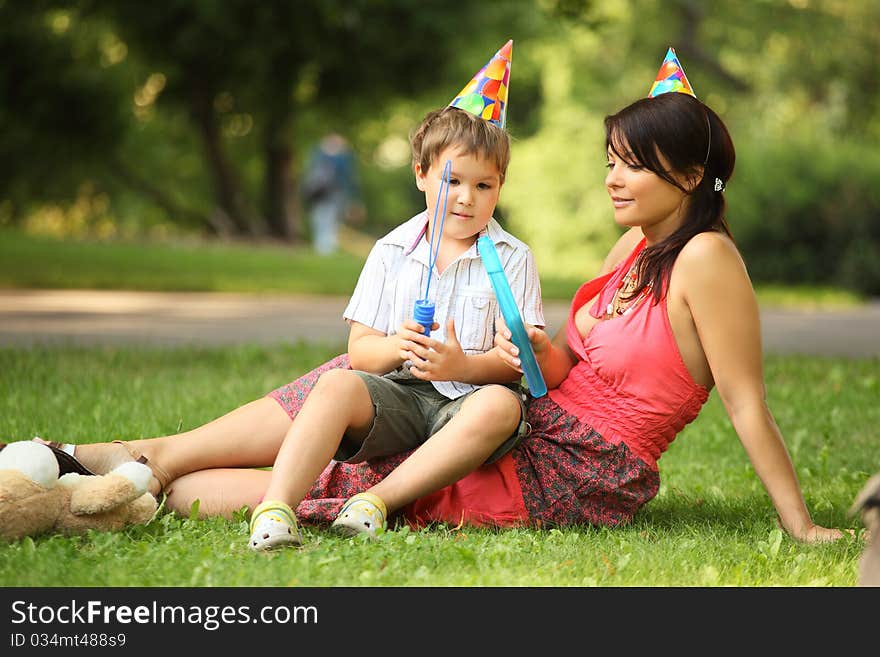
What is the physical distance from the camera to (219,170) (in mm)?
19562

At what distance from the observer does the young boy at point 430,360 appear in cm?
329

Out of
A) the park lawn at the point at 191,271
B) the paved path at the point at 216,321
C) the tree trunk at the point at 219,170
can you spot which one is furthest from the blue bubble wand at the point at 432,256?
the tree trunk at the point at 219,170

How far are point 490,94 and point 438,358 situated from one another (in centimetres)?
85

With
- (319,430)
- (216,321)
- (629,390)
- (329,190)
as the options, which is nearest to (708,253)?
(629,390)

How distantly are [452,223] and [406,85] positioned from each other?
42.4 feet

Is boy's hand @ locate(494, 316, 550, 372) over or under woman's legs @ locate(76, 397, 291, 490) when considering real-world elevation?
over

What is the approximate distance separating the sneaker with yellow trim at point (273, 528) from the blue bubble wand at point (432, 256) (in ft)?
1.97

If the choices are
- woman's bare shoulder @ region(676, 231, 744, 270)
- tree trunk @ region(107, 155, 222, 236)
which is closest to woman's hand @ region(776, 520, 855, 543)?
woman's bare shoulder @ region(676, 231, 744, 270)

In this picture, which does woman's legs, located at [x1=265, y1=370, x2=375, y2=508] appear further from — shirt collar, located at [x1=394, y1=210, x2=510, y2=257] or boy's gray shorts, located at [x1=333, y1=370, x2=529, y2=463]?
shirt collar, located at [x1=394, y1=210, x2=510, y2=257]

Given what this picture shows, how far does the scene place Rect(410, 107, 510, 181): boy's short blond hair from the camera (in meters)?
3.51

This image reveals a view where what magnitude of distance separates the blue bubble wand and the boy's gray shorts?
0.77 feet

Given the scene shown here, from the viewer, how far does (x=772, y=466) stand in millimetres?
3395

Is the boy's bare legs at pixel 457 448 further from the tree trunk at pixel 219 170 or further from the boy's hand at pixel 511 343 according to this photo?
the tree trunk at pixel 219 170

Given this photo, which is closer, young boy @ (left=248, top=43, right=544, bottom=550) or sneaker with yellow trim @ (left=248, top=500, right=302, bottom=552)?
sneaker with yellow trim @ (left=248, top=500, right=302, bottom=552)
